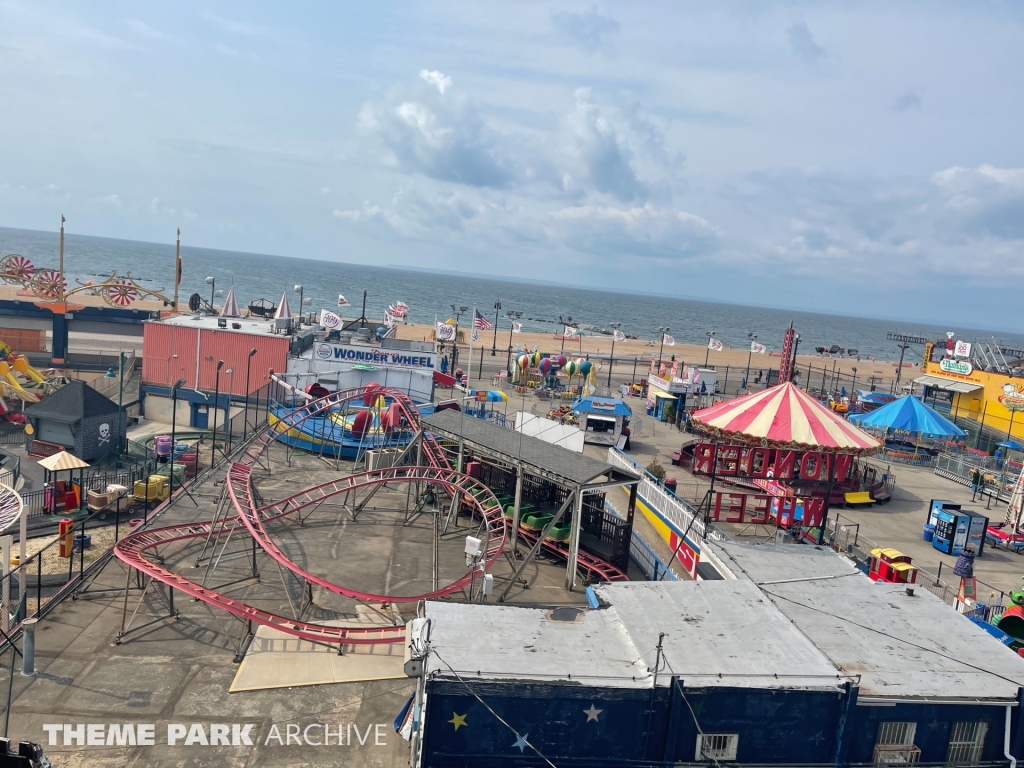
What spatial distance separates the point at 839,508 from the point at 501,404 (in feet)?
82.7

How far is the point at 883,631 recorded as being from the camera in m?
11.6

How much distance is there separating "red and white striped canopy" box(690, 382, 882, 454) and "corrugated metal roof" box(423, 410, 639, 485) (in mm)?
2964

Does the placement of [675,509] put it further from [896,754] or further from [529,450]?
[896,754]

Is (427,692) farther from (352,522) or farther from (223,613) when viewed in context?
(352,522)

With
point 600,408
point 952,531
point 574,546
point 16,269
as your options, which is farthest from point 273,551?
point 16,269

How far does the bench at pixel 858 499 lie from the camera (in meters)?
32.0

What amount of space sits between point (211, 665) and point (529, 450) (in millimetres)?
→ 10596

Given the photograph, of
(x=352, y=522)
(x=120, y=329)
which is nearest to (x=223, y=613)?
(x=352, y=522)

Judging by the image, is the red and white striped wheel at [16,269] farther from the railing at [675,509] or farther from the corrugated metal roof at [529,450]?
the railing at [675,509]

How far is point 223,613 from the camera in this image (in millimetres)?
17016

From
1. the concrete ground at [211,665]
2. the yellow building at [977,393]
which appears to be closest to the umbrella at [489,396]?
the concrete ground at [211,665]

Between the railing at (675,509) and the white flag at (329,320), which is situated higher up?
the white flag at (329,320)

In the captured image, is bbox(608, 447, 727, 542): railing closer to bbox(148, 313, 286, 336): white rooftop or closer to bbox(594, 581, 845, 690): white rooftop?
bbox(594, 581, 845, 690): white rooftop

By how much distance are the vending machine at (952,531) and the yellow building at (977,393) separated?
70.4ft
